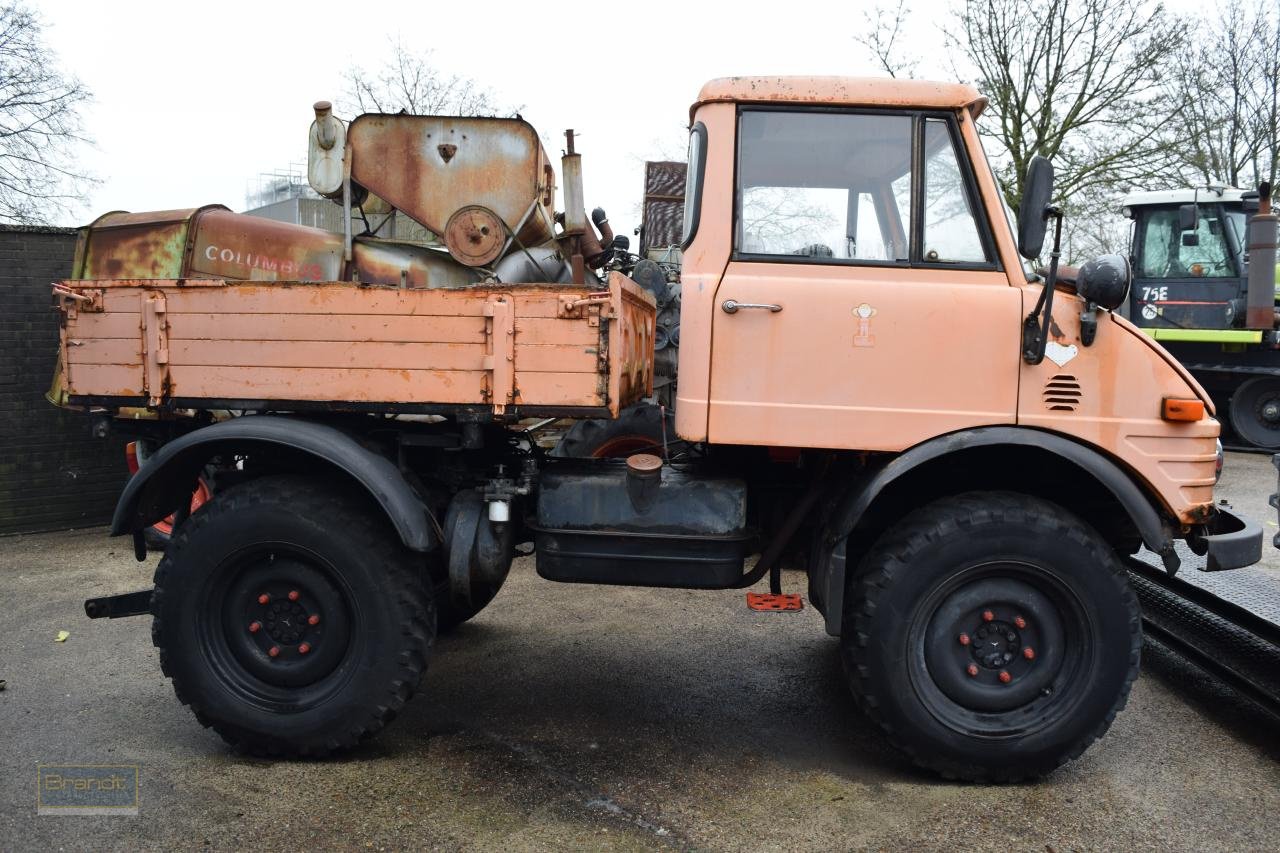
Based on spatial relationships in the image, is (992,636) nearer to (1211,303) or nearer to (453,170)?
(453,170)

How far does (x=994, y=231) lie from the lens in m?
3.63

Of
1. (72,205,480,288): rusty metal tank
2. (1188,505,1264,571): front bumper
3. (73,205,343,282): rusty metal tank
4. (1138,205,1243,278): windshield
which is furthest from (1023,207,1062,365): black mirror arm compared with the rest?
(1138,205,1243,278): windshield

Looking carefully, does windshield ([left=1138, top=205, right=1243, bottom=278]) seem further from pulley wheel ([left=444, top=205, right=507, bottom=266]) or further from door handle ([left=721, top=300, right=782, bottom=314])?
door handle ([left=721, top=300, right=782, bottom=314])

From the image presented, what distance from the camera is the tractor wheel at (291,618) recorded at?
369 cm

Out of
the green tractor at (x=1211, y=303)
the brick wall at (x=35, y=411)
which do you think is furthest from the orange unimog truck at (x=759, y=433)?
the green tractor at (x=1211, y=303)

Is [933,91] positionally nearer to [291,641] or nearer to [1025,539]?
[1025,539]

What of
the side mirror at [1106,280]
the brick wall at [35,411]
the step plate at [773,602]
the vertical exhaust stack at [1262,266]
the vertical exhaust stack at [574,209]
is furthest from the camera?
the brick wall at [35,411]

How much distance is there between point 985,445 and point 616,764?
192 centimetres

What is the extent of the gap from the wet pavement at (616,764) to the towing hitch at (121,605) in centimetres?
54

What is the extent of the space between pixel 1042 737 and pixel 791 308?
6.23ft

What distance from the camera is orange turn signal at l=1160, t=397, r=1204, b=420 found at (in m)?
3.50

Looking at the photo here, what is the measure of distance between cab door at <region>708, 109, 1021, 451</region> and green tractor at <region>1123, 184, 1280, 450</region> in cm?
1100

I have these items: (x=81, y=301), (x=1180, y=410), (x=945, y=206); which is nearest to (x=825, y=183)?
(x=945, y=206)

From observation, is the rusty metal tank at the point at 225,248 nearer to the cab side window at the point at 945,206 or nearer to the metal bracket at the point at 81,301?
the metal bracket at the point at 81,301
